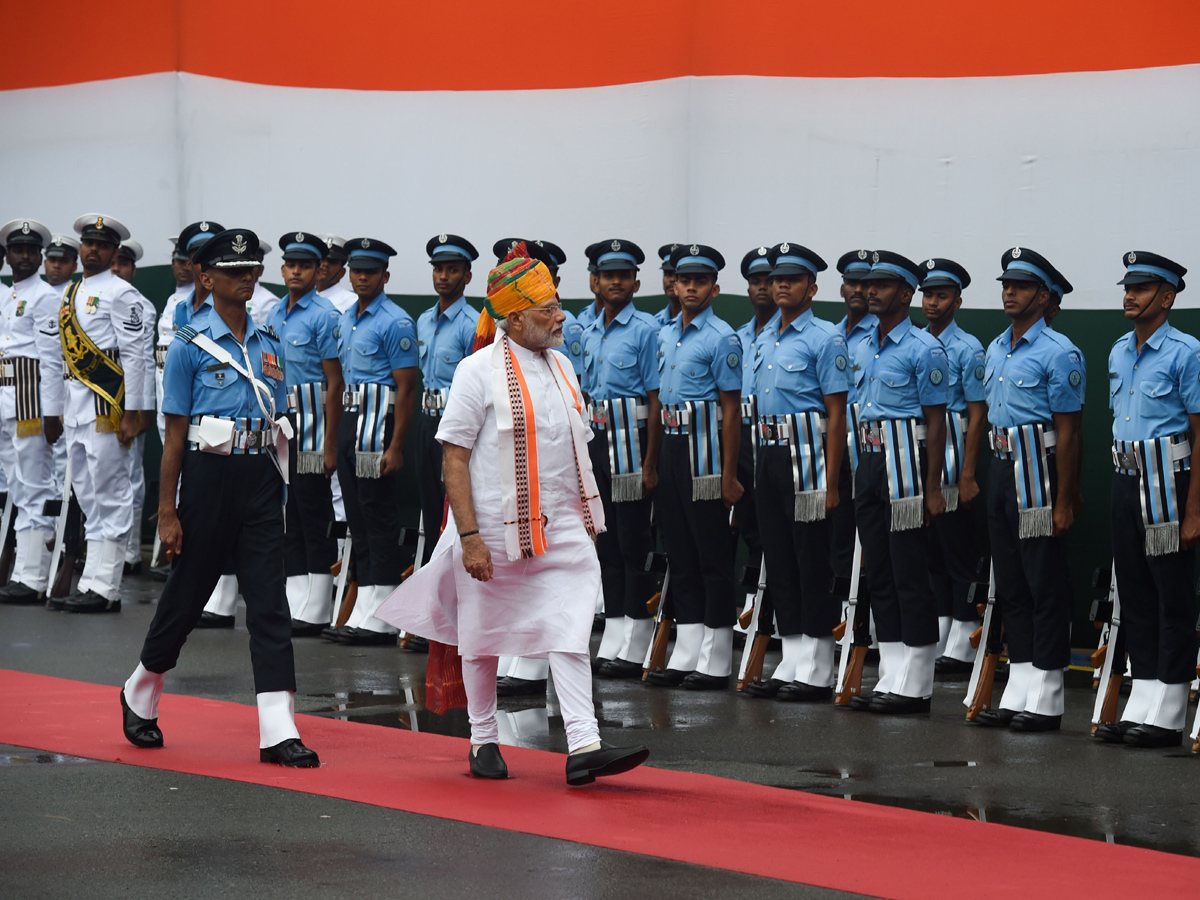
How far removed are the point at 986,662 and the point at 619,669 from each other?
7.60 ft

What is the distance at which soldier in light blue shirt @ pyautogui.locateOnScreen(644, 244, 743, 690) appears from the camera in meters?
10.0

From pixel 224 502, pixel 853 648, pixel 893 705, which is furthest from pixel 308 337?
pixel 893 705

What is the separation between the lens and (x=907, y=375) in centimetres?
949

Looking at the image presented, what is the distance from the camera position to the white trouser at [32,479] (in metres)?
13.4

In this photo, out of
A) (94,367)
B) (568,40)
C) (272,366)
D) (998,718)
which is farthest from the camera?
(568,40)

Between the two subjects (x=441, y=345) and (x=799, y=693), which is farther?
(x=441, y=345)

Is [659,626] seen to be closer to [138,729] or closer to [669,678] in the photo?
[669,678]

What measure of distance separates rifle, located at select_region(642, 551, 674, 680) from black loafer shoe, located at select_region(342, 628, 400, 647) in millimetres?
1980

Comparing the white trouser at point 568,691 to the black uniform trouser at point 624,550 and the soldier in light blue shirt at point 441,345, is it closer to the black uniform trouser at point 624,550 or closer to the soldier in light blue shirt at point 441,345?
the black uniform trouser at point 624,550

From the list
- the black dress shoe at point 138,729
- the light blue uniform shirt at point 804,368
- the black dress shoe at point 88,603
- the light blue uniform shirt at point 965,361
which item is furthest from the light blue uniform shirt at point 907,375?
the black dress shoe at point 88,603

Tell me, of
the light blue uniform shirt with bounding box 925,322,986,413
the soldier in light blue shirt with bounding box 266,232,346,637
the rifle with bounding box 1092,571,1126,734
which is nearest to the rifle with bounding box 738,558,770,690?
the light blue uniform shirt with bounding box 925,322,986,413

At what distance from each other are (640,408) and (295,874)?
17.2 ft

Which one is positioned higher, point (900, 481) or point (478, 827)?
point (900, 481)

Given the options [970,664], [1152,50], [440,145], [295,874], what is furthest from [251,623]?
[440,145]
